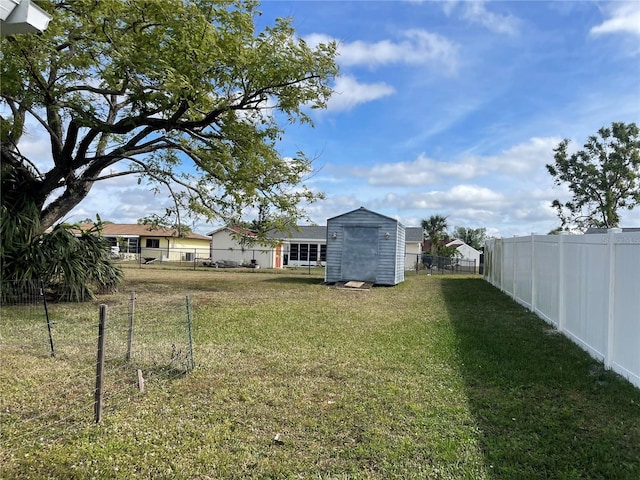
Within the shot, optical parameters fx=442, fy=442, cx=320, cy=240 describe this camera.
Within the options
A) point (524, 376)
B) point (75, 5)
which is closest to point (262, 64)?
point (75, 5)

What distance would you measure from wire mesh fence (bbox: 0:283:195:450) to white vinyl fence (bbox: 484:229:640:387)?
460 cm

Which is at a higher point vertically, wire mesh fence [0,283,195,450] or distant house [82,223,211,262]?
distant house [82,223,211,262]

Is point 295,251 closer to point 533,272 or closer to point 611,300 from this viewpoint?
point 533,272

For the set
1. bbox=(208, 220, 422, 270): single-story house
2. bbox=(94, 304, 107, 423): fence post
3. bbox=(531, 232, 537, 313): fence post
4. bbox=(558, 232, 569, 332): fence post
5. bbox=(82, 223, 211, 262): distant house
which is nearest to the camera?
bbox=(94, 304, 107, 423): fence post

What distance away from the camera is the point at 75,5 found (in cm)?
830

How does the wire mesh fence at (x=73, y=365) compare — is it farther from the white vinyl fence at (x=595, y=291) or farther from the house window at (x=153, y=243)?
the house window at (x=153, y=243)

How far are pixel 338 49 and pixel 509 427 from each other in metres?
9.16

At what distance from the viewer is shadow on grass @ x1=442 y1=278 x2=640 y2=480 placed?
2.88 m

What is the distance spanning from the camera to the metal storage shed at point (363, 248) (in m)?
16.8

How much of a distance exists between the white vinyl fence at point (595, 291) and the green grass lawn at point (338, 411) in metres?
0.31

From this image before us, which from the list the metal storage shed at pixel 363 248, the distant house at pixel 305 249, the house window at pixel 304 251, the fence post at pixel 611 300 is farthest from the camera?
the house window at pixel 304 251

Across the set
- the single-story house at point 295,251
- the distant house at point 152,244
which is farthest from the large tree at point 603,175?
the distant house at point 152,244

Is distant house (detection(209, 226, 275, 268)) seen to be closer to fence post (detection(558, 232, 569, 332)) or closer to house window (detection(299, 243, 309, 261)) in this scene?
house window (detection(299, 243, 309, 261))

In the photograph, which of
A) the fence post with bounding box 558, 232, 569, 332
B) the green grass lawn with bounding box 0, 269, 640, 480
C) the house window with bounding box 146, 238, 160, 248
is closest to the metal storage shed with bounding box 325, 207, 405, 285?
the fence post with bounding box 558, 232, 569, 332
